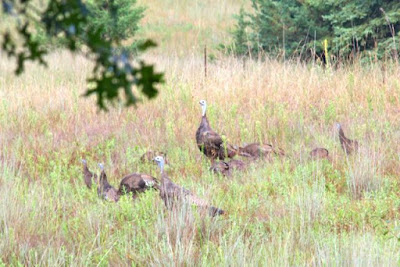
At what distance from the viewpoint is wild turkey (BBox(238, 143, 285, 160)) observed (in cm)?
714

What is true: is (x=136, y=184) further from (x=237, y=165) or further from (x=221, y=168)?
(x=237, y=165)

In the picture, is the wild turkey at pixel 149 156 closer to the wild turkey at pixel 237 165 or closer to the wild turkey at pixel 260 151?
the wild turkey at pixel 237 165

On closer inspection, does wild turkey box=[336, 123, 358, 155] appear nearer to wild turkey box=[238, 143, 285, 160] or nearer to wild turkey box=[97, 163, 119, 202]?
wild turkey box=[238, 143, 285, 160]

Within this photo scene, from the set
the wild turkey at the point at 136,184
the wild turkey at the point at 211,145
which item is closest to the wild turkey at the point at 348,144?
the wild turkey at the point at 211,145

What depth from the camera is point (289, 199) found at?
5730 millimetres

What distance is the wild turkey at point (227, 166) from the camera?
6754mm

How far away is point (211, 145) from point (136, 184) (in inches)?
53.9

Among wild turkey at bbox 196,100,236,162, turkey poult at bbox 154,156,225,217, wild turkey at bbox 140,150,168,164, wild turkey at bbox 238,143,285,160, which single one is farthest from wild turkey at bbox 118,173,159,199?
wild turkey at bbox 238,143,285,160

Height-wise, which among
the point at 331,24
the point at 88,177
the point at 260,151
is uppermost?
the point at 331,24

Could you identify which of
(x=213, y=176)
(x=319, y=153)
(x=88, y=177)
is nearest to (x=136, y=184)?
(x=88, y=177)

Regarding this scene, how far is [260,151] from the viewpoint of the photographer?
7.17m

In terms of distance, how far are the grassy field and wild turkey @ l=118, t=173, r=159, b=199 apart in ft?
1.02

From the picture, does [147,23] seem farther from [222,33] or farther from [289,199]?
[289,199]

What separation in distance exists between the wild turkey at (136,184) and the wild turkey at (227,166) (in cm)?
78
